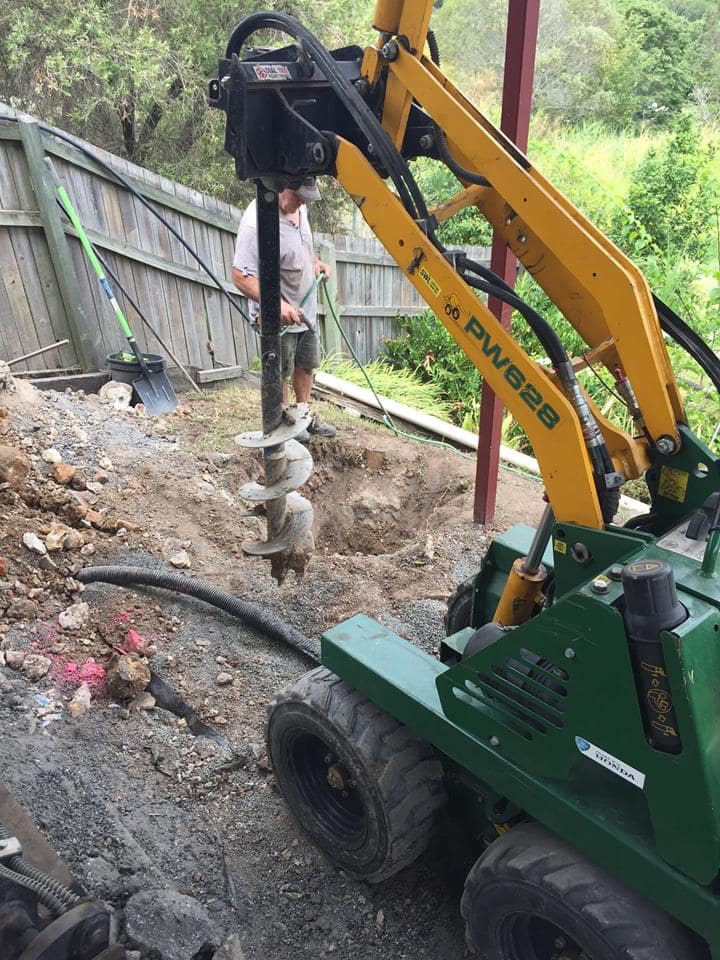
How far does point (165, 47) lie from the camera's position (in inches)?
365

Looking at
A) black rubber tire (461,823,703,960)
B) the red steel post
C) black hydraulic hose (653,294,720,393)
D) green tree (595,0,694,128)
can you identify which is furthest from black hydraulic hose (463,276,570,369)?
green tree (595,0,694,128)

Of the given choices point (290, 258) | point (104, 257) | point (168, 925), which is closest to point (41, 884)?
point (168, 925)

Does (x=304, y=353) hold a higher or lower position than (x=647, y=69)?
lower

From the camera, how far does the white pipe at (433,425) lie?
562 centimetres

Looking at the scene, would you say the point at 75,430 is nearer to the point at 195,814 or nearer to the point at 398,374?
the point at 195,814

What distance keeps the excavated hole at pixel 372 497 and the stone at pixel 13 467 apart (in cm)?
187

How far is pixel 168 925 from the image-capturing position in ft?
7.48

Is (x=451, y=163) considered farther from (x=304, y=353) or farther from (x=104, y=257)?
(x=104, y=257)

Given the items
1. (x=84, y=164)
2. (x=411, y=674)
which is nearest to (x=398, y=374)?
(x=84, y=164)

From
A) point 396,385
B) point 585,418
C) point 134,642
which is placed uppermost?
point 585,418

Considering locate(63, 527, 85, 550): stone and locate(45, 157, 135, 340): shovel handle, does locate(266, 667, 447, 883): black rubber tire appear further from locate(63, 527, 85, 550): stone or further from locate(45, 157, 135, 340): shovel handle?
locate(45, 157, 135, 340): shovel handle

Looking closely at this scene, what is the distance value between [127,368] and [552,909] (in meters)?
5.41

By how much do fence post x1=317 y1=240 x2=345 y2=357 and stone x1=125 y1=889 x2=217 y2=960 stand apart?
21.8 feet

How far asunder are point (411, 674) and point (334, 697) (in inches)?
12.0
